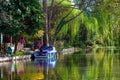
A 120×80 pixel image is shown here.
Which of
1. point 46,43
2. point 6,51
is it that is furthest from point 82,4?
point 6,51

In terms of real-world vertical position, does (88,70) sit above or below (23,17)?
below

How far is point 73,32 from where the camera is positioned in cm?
6178

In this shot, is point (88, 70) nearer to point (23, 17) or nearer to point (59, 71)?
point (59, 71)

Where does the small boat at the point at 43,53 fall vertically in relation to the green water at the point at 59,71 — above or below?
above

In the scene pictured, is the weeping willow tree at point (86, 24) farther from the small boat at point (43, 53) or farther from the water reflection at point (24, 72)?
the water reflection at point (24, 72)

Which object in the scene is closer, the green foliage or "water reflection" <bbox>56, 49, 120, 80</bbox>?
"water reflection" <bbox>56, 49, 120, 80</bbox>

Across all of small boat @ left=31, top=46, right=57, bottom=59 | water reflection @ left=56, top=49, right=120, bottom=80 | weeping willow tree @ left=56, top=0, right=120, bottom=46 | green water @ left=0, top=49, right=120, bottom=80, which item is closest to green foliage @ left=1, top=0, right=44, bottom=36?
green water @ left=0, top=49, right=120, bottom=80

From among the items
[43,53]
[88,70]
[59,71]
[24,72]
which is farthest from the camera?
[43,53]

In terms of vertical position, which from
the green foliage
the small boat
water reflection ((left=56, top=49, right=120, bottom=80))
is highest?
the green foliage

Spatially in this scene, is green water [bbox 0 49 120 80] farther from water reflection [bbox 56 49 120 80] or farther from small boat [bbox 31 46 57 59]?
small boat [bbox 31 46 57 59]

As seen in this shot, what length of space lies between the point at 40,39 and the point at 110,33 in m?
13.7

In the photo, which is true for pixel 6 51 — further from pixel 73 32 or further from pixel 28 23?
pixel 73 32

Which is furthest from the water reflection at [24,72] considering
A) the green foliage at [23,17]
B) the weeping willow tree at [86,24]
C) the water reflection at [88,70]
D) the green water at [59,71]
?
the weeping willow tree at [86,24]

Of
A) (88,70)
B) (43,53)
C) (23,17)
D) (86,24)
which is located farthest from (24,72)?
(86,24)
